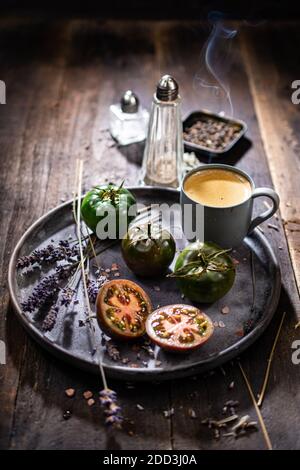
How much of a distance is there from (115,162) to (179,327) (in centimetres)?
85

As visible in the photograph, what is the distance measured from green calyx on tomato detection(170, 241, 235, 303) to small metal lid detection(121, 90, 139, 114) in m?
0.81

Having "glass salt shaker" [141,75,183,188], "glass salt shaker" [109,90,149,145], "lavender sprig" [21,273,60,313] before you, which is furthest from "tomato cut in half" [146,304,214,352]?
"glass salt shaker" [109,90,149,145]

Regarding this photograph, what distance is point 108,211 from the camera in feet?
5.32

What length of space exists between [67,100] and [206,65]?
56cm

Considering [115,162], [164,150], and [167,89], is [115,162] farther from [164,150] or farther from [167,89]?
[167,89]

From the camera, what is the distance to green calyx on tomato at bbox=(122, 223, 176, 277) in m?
1.49

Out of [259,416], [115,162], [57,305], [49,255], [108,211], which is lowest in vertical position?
[259,416]

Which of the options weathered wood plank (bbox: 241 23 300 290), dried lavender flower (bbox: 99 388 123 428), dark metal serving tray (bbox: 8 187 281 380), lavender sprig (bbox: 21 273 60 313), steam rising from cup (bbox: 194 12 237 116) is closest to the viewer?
dried lavender flower (bbox: 99 388 123 428)

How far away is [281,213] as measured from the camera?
6.07ft

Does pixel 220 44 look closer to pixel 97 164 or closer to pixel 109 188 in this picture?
pixel 97 164

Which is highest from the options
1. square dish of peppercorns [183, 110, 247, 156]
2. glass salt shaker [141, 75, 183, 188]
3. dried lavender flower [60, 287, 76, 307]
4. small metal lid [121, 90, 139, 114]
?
small metal lid [121, 90, 139, 114]

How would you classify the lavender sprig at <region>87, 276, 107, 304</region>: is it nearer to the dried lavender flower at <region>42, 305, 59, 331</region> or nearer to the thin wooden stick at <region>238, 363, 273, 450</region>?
the dried lavender flower at <region>42, 305, 59, 331</region>

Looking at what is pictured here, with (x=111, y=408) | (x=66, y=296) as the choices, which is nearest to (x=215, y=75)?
(x=66, y=296)
